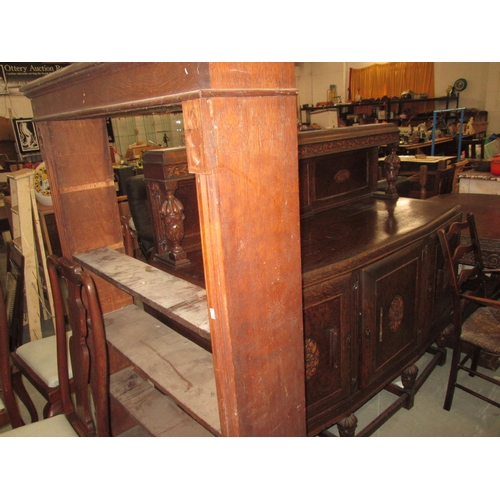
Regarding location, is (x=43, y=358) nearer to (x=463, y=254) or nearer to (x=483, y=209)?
(x=463, y=254)

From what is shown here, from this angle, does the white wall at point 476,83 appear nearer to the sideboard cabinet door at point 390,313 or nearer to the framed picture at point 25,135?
the framed picture at point 25,135

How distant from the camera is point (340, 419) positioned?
5.39ft

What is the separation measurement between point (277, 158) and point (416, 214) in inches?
64.8

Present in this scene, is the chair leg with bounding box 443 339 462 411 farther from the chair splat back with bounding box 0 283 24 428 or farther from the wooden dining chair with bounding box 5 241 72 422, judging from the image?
the chair splat back with bounding box 0 283 24 428

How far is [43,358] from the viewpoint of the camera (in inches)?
74.5

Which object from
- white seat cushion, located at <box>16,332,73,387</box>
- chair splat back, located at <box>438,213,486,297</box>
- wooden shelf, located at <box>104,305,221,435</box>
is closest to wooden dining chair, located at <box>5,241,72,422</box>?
white seat cushion, located at <box>16,332,73,387</box>

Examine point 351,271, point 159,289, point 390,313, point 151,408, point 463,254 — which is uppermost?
point 159,289

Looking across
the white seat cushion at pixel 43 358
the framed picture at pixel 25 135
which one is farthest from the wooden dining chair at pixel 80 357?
the framed picture at pixel 25 135

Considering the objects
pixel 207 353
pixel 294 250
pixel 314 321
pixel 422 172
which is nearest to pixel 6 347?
pixel 207 353

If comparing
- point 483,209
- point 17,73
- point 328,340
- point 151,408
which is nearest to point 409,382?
point 328,340

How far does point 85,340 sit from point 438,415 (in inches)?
72.4

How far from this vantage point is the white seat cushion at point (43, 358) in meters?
1.80

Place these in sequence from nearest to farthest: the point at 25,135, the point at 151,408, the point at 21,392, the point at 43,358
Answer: the point at 151,408 → the point at 43,358 → the point at 21,392 → the point at 25,135
